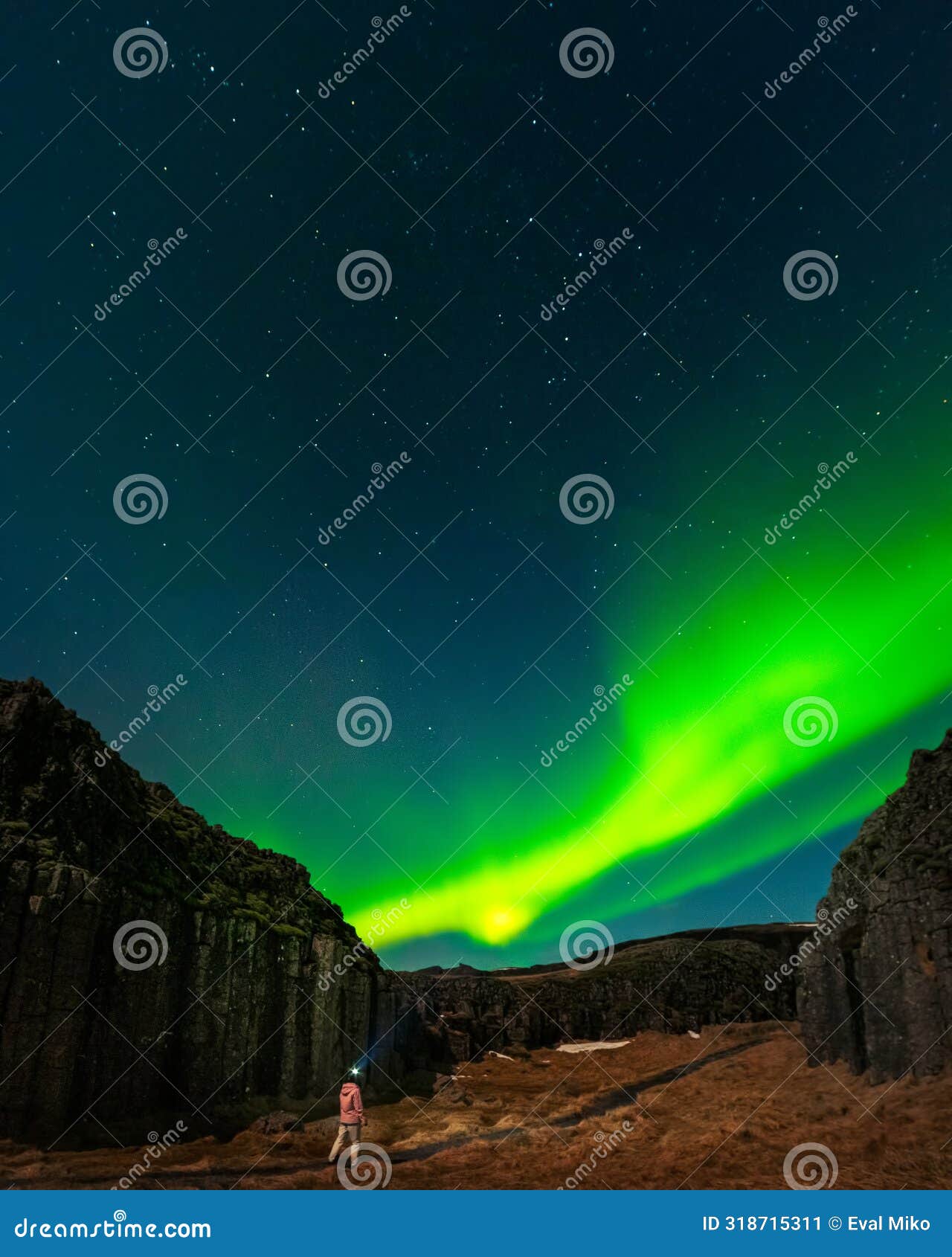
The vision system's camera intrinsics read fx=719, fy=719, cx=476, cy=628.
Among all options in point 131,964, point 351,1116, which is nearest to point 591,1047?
point 131,964

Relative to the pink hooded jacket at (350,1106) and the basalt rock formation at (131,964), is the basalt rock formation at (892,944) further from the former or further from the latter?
the basalt rock formation at (131,964)

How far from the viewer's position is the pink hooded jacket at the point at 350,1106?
17812mm

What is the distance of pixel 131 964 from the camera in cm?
2381

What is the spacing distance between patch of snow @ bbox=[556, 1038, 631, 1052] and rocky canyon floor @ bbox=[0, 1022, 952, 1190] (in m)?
26.4

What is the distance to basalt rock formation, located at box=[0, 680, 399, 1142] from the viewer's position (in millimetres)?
20500

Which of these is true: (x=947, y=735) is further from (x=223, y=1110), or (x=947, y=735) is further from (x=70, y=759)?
(x=70, y=759)

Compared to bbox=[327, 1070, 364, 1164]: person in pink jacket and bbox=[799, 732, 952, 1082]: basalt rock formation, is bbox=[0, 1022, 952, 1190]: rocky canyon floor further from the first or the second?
bbox=[799, 732, 952, 1082]: basalt rock formation

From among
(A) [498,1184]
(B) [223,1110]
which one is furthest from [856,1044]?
(B) [223,1110]

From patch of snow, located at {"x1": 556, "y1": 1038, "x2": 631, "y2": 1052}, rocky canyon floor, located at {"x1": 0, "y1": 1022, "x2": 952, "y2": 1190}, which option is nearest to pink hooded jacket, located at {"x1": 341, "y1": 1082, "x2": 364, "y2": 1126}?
rocky canyon floor, located at {"x1": 0, "y1": 1022, "x2": 952, "y2": 1190}

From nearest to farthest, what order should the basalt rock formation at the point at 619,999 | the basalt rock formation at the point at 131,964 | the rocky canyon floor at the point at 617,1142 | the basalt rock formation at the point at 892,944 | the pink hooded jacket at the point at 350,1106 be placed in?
1. the rocky canyon floor at the point at 617,1142
2. the pink hooded jacket at the point at 350,1106
3. the basalt rock formation at the point at 131,964
4. the basalt rock formation at the point at 892,944
5. the basalt rock formation at the point at 619,999

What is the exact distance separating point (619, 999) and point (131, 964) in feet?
188

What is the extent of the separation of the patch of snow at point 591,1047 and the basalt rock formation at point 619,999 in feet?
6.46

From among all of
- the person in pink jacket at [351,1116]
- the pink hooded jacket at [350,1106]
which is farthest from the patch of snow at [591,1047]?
the pink hooded jacket at [350,1106]

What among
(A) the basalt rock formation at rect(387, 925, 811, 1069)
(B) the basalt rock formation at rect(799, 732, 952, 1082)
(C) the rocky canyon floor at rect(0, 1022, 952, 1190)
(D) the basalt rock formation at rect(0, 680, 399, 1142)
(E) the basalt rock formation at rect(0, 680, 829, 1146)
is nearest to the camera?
(C) the rocky canyon floor at rect(0, 1022, 952, 1190)
